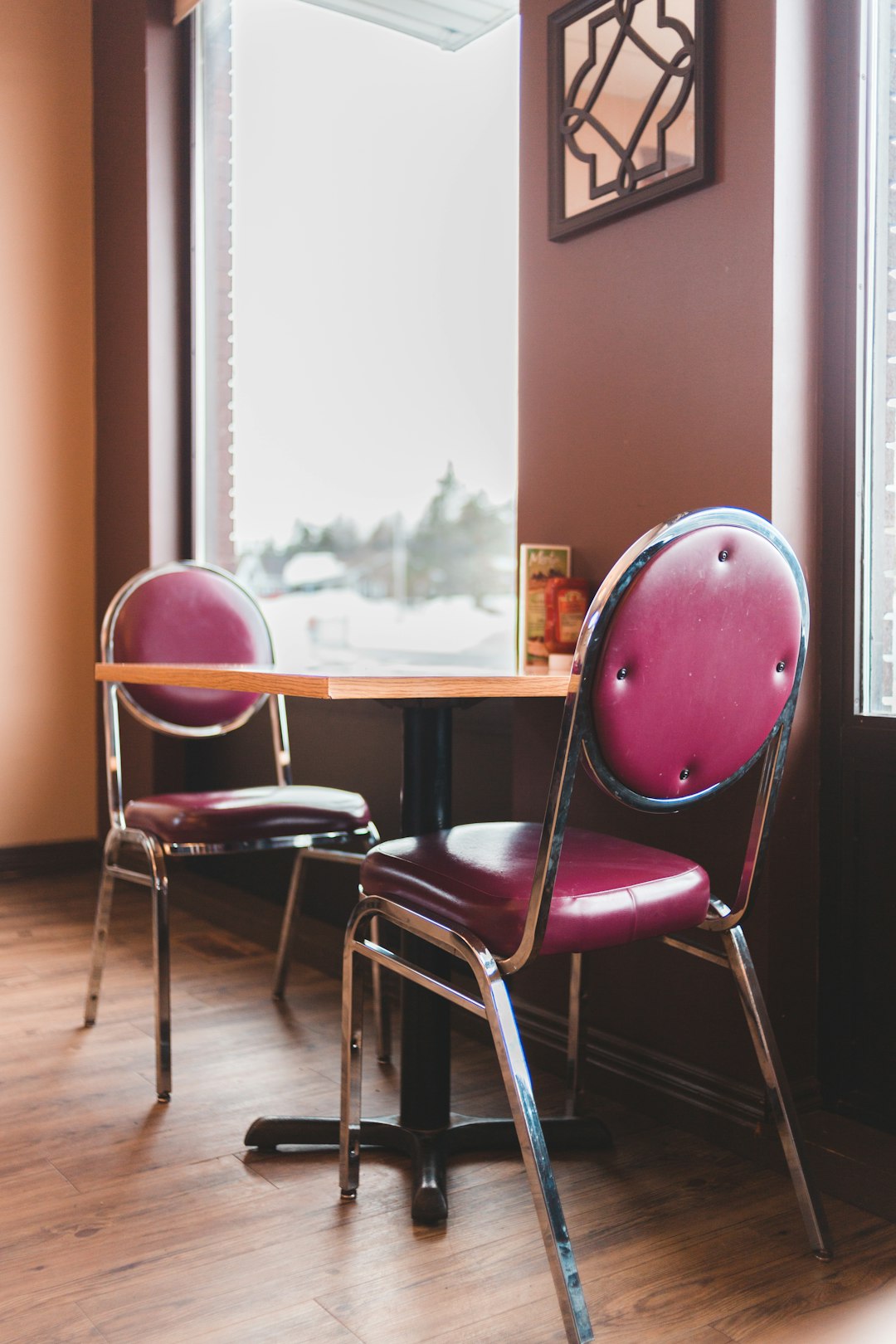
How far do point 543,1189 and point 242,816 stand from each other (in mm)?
1011

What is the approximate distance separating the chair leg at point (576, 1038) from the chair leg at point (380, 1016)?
39 cm

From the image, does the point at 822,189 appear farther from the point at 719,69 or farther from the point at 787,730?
the point at 787,730

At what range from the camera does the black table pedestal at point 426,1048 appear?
1.71 m

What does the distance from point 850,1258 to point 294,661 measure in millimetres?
2319

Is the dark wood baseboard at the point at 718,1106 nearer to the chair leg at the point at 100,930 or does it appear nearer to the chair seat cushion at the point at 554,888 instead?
the chair seat cushion at the point at 554,888

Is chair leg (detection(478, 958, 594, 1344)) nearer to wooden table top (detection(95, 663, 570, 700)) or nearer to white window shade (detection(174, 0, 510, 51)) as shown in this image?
Result: wooden table top (detection(95, 663, 570, 700))

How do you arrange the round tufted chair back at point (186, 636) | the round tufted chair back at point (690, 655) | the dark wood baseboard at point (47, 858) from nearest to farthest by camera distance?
the round tufted chair back at point (690, 655) → the round tufted chair back at point (186, 636) → the dark wood baseboard at point (47, 858)

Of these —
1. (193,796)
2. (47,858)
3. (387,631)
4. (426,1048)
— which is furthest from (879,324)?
(47,858)

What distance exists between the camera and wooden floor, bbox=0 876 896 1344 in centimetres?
132

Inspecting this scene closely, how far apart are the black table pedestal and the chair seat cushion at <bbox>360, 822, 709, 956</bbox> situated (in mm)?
170

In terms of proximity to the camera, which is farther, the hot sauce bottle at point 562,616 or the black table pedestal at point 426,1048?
the hot sauce bottle at point 562,616

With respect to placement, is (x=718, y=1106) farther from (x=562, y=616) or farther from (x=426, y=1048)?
(x=562, y=616)

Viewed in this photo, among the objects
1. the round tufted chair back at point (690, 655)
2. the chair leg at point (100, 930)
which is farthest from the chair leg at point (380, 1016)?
the round tufted chair back at point (690, 655)

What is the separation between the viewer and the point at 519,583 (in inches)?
83.5
